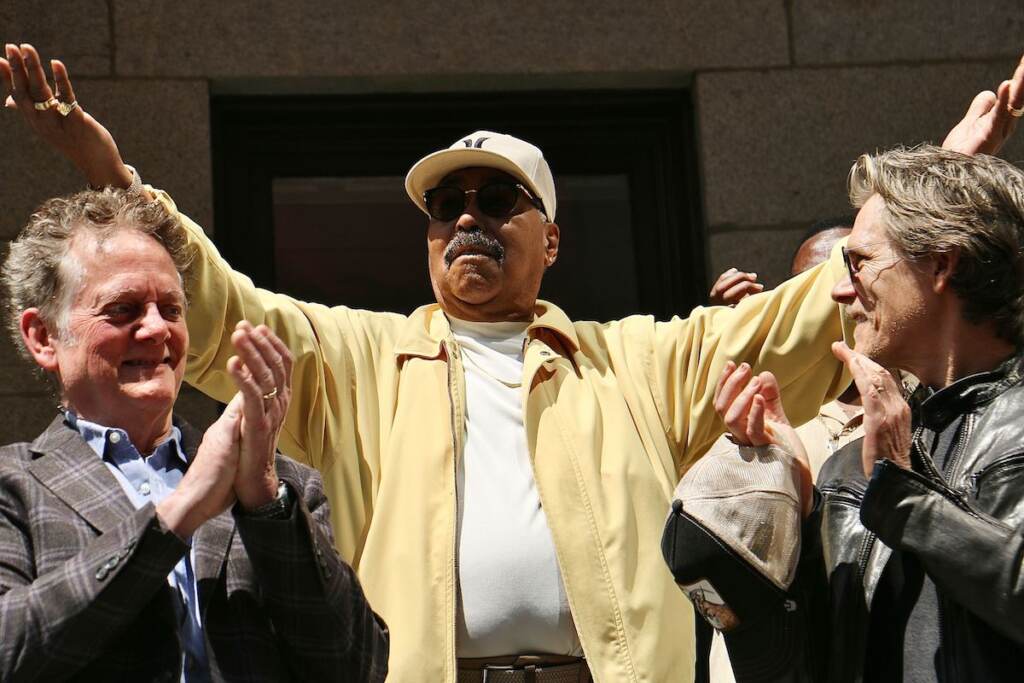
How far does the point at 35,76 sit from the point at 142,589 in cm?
143

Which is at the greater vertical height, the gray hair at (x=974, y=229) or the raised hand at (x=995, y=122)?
the raised hand at (x=995, y=122)

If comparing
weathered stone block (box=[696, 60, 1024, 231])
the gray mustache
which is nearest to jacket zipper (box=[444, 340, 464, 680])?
the gray mustache

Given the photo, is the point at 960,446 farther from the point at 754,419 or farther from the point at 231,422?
the point at 231,422

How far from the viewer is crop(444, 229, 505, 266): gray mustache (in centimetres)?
446

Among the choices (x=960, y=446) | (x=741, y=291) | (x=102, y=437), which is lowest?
(x=960, y=446)

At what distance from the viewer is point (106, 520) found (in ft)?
9.98

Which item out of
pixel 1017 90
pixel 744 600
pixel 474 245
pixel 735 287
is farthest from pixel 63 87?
pixel 1017 90

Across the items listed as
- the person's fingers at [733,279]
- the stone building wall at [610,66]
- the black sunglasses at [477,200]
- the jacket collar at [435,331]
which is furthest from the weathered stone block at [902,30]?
the jacket collar at [435,331]

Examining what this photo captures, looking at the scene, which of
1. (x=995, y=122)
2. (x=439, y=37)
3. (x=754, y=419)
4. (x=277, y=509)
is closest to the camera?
(x=277, y=509)

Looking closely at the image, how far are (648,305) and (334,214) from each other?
1.13m

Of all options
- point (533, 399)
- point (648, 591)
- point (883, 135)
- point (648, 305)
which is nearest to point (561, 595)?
point (648, 591)

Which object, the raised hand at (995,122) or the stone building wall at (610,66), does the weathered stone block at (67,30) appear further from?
the raised hand at (995,122)

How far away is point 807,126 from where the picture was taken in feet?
20.2

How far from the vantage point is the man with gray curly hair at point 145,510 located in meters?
2.86
